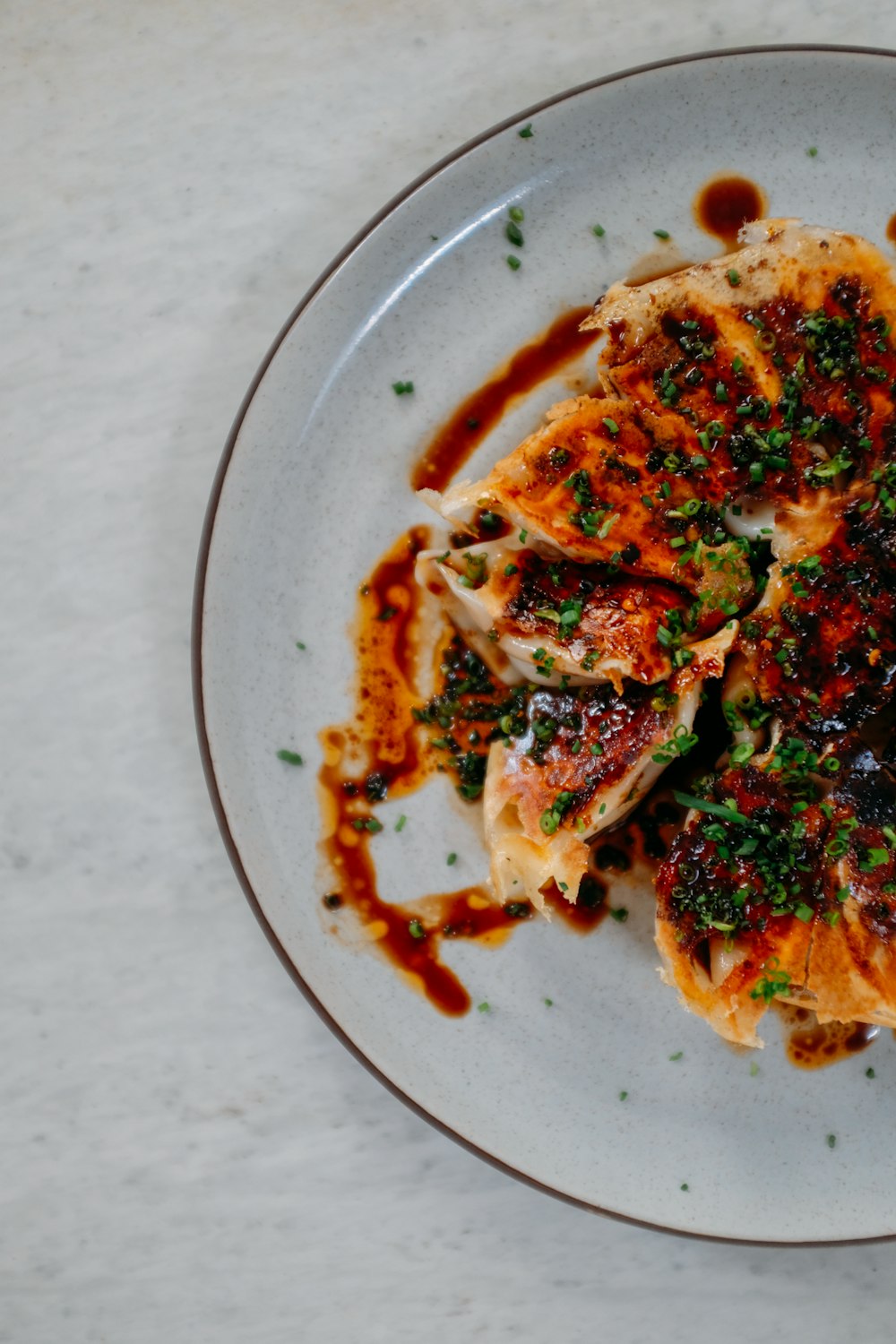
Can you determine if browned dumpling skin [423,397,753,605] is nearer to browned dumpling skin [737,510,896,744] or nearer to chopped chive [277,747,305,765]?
browned dumpling skin [737,510,896,744]

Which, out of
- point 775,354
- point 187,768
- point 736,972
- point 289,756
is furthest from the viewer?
point 187,768

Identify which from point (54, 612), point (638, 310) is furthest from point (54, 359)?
point (638, 310)

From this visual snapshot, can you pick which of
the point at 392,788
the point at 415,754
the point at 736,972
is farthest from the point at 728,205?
the point at 736,972

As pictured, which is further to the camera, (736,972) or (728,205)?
(728,205)

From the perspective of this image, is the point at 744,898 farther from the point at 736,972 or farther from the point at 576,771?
the point at 576,771

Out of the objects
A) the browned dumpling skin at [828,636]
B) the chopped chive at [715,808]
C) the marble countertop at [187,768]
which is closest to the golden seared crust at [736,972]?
the chopped chive at [715,808]

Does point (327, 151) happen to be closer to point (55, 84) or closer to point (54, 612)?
point (55, 84)

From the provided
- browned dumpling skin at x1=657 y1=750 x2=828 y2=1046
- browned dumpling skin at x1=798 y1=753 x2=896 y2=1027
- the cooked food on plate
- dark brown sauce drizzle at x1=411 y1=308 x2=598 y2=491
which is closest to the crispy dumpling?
the cooked food on plate
